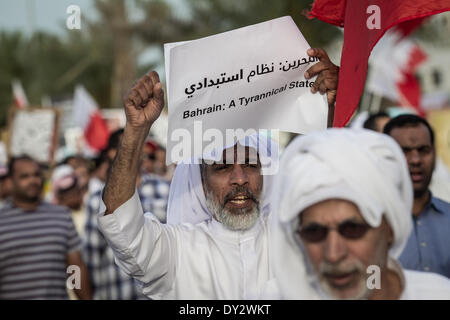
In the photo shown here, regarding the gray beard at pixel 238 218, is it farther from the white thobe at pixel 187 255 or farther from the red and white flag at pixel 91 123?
the red and white flag at pixel 91 123

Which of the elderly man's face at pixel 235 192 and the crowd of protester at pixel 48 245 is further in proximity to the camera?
the crowd of protester at pixel 48 245

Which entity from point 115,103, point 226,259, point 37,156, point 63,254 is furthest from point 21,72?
point 226,259

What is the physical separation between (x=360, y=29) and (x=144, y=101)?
3.48 ft

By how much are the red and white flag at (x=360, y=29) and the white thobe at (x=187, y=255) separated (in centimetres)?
75

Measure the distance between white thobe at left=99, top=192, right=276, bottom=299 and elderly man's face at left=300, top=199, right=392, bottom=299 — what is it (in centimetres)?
90

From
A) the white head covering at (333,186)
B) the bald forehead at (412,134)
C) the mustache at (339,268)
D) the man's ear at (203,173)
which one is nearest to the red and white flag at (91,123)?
the bald forehead at (412,134)

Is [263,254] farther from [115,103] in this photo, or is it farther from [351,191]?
[115,103]

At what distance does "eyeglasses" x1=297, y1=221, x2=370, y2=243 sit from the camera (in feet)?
7.61

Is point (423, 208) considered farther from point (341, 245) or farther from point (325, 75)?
point (341, 245)

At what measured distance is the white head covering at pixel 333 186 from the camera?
2.26 metres

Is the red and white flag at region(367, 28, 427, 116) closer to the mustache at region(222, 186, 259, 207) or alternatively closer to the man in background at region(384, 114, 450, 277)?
the man in background at region(384, 114, 450, 277)

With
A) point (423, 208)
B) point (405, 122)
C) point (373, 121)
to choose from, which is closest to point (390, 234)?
point (423, 208)

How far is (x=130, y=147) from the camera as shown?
316 cm

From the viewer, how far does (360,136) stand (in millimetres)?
2346
